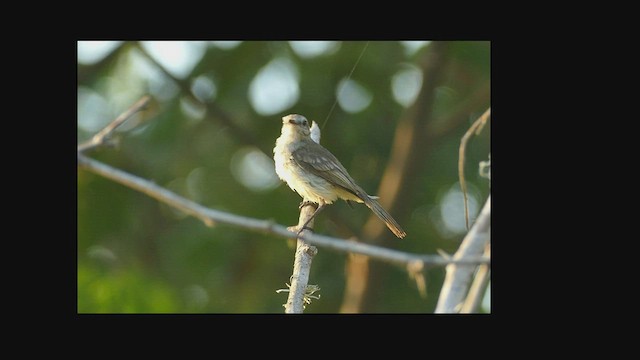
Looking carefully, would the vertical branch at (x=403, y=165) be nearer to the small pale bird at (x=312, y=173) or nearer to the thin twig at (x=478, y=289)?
the small pale bird at (x=312, y=173)

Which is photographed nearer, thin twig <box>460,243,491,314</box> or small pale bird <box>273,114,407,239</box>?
thin twig <box>460,243,491,314</box>

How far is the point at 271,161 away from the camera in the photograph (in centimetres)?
664

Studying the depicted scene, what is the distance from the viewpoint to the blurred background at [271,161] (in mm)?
6301

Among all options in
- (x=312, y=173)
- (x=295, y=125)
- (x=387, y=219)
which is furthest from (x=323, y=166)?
(x=387, y=219)

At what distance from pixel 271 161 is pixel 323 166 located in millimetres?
1429

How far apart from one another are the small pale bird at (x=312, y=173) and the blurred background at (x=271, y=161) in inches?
36.2

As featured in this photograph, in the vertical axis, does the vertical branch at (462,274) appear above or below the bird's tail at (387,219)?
below

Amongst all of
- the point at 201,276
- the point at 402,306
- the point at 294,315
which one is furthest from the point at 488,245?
the point at 201,276

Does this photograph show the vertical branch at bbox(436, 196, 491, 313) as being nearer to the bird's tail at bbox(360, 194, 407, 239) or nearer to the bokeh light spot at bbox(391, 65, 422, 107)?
the bird's tail at bbox(360, 194, 407, 239)

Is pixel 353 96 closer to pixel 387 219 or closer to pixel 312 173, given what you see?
pixel 312 173

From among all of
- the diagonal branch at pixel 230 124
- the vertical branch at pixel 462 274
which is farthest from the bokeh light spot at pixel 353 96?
the vertical branch at pixel 462 274

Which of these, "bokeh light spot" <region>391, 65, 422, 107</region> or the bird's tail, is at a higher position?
"bokeh light spot" <region>391, 65, 422, 107</region>

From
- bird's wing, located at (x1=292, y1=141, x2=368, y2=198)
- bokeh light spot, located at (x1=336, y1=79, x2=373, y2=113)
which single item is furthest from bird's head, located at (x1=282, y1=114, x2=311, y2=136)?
bokeh light spot, located at (x1=336, y1=79, x2=373, y2=113)

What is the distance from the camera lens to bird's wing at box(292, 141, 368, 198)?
517 cm
